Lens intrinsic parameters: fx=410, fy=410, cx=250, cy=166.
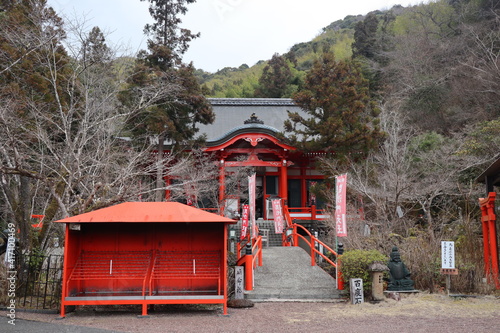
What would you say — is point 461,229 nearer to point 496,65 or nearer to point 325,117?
point 325,117

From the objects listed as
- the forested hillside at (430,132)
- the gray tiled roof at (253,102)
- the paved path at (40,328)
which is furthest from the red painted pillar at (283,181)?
the paved path at (40,328)

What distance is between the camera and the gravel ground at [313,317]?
21.1ft

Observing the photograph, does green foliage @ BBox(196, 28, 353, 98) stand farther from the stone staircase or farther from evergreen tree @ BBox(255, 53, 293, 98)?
the stone staircase

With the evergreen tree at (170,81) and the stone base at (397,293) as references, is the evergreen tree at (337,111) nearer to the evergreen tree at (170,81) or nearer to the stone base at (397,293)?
the evergreen tree at (170,81)

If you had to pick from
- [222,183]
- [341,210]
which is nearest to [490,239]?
[341,210]

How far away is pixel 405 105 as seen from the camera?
2109 centimetres

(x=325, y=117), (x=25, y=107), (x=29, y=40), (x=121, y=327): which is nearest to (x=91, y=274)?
(x=121, y=327)

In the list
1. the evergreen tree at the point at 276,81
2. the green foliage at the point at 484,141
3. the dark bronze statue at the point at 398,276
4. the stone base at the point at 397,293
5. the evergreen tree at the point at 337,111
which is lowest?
the stone base at the point at 397,293

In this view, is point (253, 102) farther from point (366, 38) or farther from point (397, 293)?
point (397, 293)

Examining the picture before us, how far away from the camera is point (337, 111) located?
1595 centimetres

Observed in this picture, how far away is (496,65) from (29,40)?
17.0m

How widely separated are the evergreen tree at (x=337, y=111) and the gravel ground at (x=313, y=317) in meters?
7.71

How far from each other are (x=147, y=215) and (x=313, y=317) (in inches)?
137

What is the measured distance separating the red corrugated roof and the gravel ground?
67.4 inches
